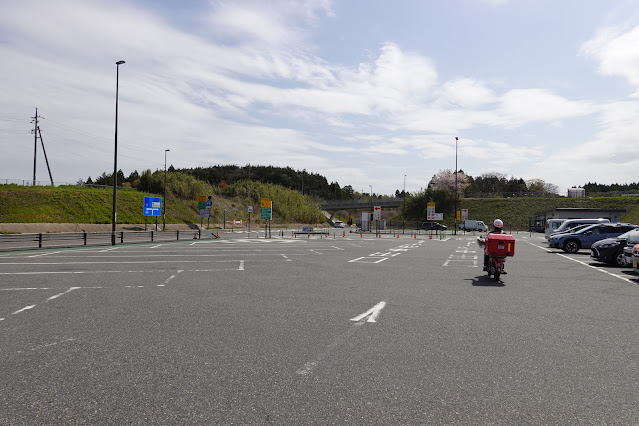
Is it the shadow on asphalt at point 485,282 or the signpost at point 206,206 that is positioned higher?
the signpost at point 206,206

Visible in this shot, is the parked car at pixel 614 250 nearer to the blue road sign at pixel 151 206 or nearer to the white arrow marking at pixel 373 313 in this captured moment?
the white arrow marking at pixel 373 313

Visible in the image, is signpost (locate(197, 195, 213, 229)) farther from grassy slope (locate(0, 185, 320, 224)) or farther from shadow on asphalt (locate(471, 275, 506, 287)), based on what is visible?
shadow on asphalt (locate(471, 275, 506, 287))

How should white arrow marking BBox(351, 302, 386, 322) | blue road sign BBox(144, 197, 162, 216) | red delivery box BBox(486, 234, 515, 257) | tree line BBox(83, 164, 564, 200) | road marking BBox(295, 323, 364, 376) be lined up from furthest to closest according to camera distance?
tree line BBox(83, 164, 564, 200), blue road sign BBox(144, 197, 162, 216), red delivery box BBox(486, 234, 515, 257), white arrow marking BBox(351, 302, 386, 322), road marking BBox(295, 323, 364, 376)

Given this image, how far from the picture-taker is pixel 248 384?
441 cm

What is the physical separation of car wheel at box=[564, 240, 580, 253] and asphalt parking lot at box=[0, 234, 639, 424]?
15.9m

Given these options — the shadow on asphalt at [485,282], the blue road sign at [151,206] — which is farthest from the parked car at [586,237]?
the blue road sign at [151,206]

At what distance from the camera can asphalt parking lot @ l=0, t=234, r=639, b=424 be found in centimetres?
386

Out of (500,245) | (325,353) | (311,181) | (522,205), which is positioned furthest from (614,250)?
(311,181)

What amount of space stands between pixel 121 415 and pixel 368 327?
12.7 ft

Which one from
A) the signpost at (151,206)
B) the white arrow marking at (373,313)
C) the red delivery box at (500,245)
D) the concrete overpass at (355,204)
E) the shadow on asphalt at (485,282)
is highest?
the concrete overpass at (355,204)

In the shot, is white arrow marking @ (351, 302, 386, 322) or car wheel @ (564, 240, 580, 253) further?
car wheel @ (564, 240, 580, 253)

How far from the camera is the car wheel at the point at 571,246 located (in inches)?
982

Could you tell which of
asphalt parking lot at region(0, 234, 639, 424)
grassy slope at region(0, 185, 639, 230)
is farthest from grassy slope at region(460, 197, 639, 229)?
asphalt parking lot at region(0, 234, 639, 424)

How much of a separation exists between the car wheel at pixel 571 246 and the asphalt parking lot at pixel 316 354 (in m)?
15.9
